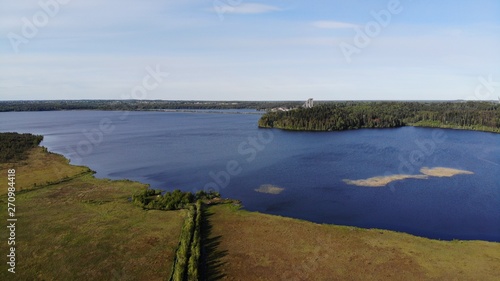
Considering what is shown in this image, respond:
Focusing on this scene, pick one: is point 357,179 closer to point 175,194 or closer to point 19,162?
point 175,194

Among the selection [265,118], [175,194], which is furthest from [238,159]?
[265,118]

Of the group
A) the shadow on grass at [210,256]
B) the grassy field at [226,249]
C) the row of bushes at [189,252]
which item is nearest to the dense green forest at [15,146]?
the grassy field at [226,249]

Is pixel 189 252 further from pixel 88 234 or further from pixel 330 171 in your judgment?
pixel 330 171

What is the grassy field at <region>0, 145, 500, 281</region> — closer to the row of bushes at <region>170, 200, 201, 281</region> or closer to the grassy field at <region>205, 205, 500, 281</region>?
the grassy field at <region>205, 205, 500, 281</region>

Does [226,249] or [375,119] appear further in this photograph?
[375,119]

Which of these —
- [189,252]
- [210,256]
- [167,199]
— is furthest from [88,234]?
[210,256]
